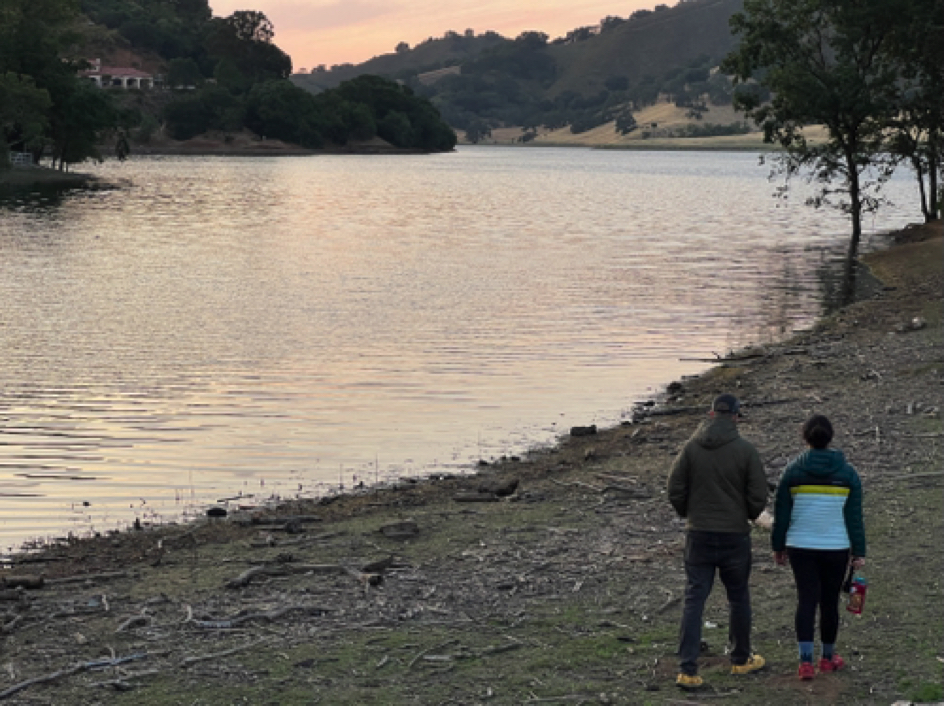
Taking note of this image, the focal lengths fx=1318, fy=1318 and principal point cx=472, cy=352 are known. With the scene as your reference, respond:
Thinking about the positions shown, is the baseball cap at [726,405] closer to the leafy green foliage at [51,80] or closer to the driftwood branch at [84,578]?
the driftwood branch at [84,578]

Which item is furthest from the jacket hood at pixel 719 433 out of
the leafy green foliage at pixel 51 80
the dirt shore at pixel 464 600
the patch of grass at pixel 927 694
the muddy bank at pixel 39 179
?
the leafy green foliage at pixel 51 80

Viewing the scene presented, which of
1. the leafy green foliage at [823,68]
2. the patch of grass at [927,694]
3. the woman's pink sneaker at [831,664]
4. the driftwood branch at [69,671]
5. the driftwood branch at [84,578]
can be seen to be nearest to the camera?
the patch of grass at [927,694]

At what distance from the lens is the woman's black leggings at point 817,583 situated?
8.90 metres

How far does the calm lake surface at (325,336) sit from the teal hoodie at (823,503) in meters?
8.54

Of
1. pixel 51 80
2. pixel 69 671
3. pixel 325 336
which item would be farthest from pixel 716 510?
pixel 51 80

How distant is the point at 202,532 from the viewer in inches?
558

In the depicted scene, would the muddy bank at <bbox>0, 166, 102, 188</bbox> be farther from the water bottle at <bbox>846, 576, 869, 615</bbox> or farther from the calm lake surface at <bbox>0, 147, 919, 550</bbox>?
the water bottle at <bbox>846, 576, 869, 615</bbox>

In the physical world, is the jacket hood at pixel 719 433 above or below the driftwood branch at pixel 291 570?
above

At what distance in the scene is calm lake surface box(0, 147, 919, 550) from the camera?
1803 cm

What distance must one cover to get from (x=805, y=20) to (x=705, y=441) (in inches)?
1814

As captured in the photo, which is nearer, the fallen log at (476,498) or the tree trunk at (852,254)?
the fallen log at (476,498)

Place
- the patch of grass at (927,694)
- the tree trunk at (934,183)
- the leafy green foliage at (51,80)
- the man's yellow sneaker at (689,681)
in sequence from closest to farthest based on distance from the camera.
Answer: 1. the patch of grass at (927,694)
2. the man's yellow sneaker at (689,681)
3. the tree trunk at (934,183)
4. the leafy green foliage at (51,80)

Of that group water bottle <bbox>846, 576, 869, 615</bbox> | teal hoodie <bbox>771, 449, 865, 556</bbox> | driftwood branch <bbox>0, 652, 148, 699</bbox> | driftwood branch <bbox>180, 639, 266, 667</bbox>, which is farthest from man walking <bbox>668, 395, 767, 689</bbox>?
driftwood branch <bbox>0, 652, 148, 699</bbox>

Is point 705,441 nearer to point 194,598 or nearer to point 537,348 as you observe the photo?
point 194,598
